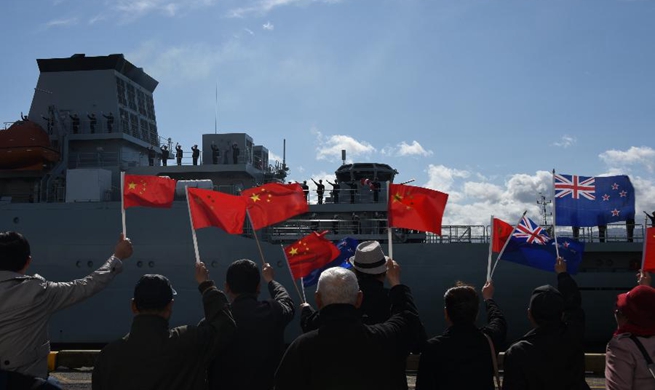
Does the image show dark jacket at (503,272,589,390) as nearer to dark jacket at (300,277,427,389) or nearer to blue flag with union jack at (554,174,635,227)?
dark jacket at (300,277,427,389)

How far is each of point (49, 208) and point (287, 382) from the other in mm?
14751

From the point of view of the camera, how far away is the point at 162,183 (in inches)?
280

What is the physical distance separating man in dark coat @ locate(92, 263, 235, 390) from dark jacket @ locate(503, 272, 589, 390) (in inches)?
64.9

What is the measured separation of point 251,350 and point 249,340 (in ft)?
0.20

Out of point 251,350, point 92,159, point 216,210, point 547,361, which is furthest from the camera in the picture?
point 92,159

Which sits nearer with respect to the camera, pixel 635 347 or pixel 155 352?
pixel 155 352

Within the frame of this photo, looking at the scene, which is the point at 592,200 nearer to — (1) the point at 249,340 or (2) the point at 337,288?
(1) the point at 249,340

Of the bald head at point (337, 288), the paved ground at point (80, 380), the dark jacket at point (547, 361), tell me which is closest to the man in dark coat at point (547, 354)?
the dark jacket at point (547, 361)

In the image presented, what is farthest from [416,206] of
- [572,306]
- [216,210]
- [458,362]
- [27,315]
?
[27,315]

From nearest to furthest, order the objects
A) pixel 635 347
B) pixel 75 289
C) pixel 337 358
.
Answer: pixel 337 358 → pixel 635 347 → pixel 75 289

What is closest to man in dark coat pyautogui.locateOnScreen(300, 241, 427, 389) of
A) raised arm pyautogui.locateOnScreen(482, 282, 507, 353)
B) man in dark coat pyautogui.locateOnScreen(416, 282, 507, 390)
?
man in dark coat pyautogui.locateOnScreen(416, 282, 507, 390)

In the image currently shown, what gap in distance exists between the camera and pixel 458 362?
317 centimetres

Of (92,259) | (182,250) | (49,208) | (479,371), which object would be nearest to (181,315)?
(182,250)

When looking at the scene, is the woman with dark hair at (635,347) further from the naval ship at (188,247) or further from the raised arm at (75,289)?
the naval ship at (188,247)
